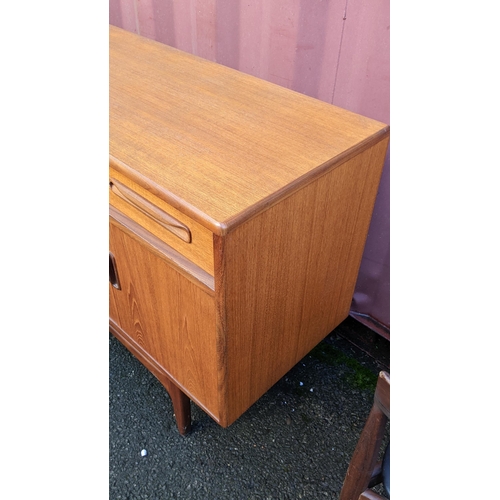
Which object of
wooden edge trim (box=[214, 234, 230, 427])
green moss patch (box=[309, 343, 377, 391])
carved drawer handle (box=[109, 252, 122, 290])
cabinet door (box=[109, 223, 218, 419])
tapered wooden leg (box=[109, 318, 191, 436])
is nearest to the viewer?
wooden edge trim (box=[214, 234, 230, 427])

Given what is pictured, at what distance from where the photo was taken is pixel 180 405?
3.68 feet

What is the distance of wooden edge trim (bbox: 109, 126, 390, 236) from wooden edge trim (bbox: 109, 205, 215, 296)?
12 cm

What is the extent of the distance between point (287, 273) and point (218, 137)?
271 millimetres

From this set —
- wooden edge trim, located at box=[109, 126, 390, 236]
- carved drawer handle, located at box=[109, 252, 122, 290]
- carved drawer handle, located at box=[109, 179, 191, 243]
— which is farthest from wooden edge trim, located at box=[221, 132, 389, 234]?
carved drawer handle, located at box=[109, 252, 122, 290]

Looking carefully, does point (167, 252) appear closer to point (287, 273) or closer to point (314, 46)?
point (287, 273)

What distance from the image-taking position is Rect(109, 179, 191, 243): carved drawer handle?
72 cm

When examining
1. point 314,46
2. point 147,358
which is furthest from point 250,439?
point 314,46

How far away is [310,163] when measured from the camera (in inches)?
29.5

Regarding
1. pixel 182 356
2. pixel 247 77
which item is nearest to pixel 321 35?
pixel 247 77

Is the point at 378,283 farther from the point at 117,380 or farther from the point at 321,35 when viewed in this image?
the point at 117,380

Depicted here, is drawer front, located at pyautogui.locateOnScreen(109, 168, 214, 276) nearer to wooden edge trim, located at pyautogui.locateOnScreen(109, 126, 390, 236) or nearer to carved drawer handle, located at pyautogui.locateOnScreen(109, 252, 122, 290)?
wooden edge trim, located at pyautogui.locateOnScreen(109, 126, 390, 236)
